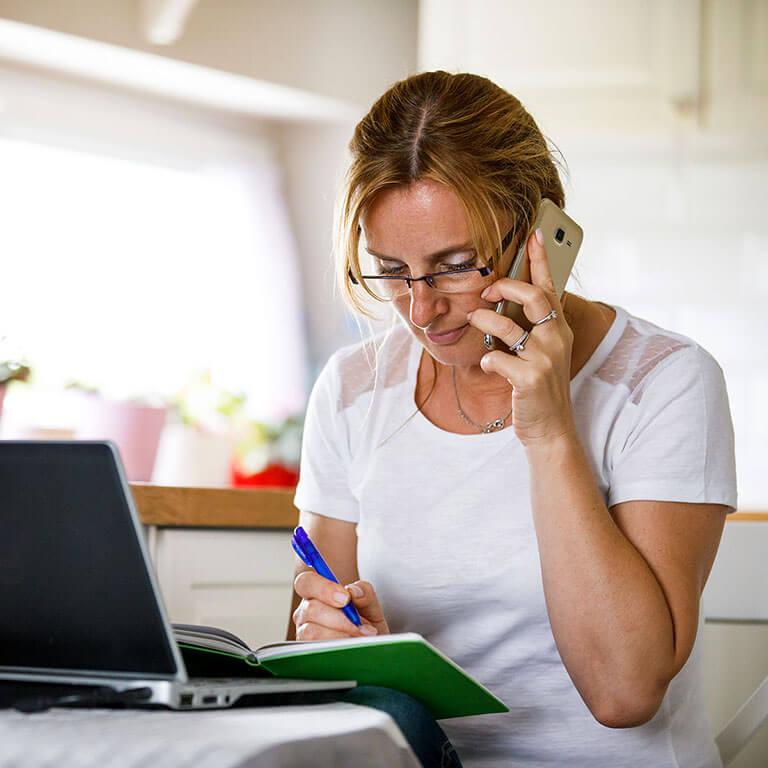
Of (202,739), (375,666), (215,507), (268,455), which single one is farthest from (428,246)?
(268,455)

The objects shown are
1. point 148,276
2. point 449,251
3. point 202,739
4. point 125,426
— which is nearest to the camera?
point 202,739

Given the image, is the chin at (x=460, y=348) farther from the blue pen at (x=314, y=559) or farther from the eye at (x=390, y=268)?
the blue pen at (x=314, y=559)

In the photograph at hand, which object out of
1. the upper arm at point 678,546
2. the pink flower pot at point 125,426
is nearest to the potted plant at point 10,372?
the pink flower pot at point 125,426

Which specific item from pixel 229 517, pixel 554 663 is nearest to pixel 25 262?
pixel 229 517

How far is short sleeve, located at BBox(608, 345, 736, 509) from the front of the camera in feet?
3.34

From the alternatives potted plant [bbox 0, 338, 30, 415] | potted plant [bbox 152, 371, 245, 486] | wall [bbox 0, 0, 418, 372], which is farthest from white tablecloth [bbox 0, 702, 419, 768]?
wall [bbox 0, 0, 418, 372]

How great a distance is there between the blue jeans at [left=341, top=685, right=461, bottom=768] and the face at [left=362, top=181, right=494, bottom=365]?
44 centimetres

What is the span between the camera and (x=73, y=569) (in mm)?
621

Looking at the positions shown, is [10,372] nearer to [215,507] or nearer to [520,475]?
[215,507]

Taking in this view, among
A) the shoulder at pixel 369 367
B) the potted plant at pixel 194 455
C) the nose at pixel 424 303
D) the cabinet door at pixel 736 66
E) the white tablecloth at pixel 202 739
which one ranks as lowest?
the potted plant at pixel 194 455

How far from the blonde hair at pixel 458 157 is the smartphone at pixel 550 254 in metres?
0.02

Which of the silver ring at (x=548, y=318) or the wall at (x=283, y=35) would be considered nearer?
the silver ring at (x=548, y=318)

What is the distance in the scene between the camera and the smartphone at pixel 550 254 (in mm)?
1022

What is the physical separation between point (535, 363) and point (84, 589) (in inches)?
19.4
